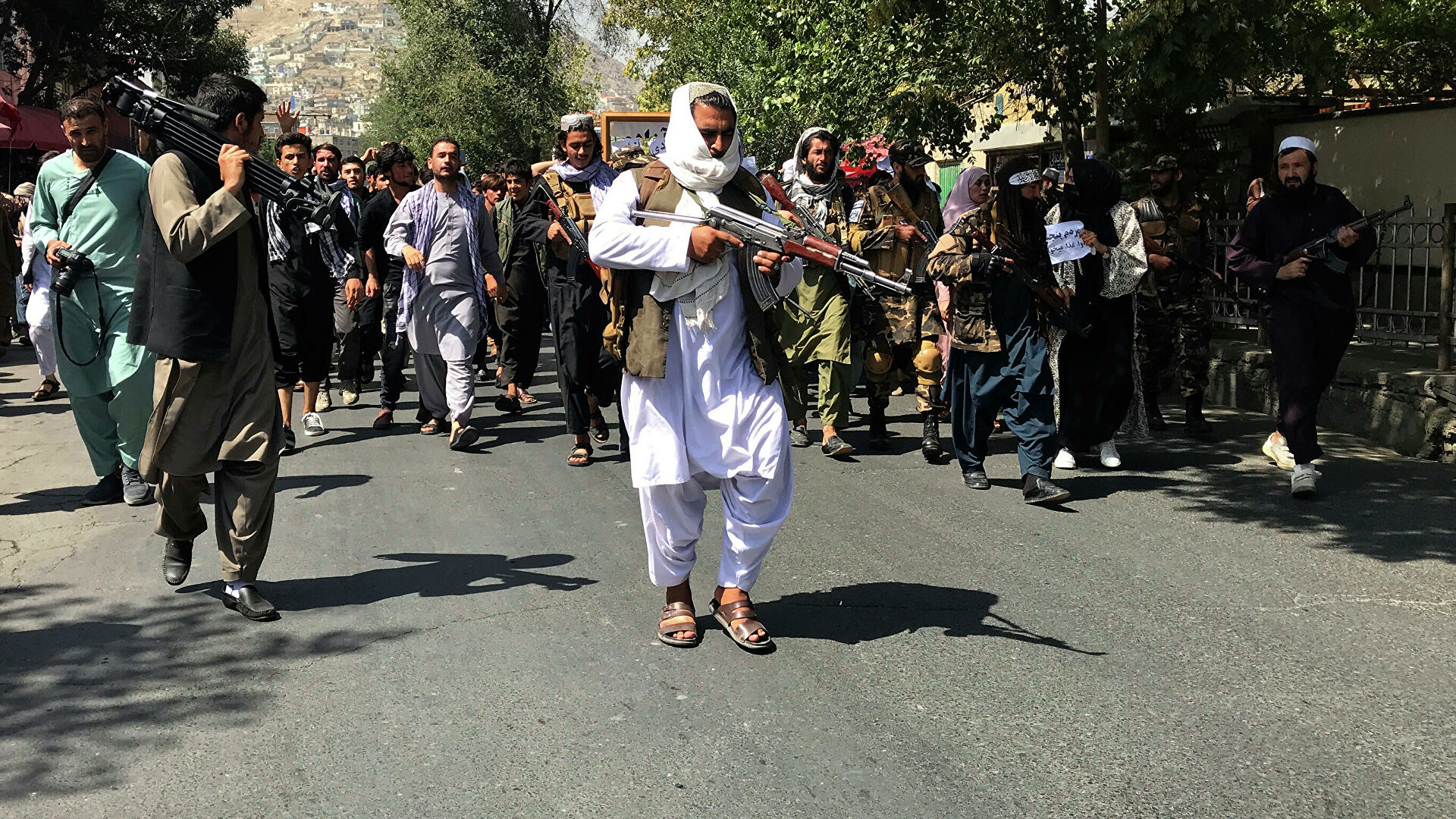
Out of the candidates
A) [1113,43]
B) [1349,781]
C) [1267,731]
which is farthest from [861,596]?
[1113,43]

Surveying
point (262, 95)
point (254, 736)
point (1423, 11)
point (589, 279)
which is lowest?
point (254, 736)

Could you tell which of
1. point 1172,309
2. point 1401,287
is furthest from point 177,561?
point 1401,287

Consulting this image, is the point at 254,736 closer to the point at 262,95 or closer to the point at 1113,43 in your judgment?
the point at 262,95

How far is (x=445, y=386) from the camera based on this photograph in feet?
33.1

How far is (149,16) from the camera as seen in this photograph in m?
30.1

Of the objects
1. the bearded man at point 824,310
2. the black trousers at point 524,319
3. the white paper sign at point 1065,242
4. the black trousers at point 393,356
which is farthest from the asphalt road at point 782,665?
the black trousers at point 524,319

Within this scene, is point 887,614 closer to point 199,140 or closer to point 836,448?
point 199,140

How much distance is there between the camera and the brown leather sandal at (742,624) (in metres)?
4.87

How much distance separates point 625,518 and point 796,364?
261 cm

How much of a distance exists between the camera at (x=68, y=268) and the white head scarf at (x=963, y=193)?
15.7 feet

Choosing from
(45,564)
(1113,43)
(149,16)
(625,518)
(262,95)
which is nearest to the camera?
(262,95)

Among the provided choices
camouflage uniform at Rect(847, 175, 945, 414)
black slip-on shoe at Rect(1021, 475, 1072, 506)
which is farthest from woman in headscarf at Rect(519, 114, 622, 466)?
black slip-on shoe at Rect(1021, 475, 1072, 506)

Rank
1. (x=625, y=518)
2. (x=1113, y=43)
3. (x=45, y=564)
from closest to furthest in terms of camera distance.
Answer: (x=45, y=564) < (x=625, y=518) < (x=1113, y=43)

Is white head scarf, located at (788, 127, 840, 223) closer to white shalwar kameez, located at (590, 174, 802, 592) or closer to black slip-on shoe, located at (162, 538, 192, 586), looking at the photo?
white shalwar kameez, located at (590, 174, 802, 592)
